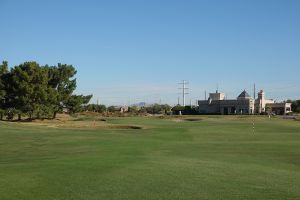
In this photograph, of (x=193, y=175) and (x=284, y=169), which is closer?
(x=193, y=175)

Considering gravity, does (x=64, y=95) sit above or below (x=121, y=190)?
above

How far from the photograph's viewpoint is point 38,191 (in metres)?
13.5

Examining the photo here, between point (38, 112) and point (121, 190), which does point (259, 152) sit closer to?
point (121, 190)

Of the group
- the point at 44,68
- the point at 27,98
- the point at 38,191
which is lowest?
the point at 38,191

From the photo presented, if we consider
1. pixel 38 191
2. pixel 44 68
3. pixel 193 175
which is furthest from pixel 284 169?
pixel 44 68

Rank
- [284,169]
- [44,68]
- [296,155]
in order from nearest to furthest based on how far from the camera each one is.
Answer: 1. [284,169]
2. [296,155]
3. [44,68]

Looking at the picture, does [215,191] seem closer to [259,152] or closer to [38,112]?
[259,152]

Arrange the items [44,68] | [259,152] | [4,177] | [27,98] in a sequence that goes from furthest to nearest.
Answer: [44,68], [27,98], [259,152], [4,177]

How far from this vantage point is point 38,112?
80.2 m

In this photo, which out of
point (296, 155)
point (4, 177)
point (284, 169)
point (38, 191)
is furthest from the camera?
point (296, 155)

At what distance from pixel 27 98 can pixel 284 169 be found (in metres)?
62.8

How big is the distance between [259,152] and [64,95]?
65522 millimetres

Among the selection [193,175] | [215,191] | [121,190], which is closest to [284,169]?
[193,175]

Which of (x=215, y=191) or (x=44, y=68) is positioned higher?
(x=44, y=68)
